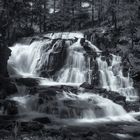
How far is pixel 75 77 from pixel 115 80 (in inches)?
216

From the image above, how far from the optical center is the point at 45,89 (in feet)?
113

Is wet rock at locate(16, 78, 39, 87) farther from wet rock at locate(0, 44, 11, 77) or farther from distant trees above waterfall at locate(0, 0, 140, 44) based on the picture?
distant trees above waterfall at locate(0, 0, 140, 44)

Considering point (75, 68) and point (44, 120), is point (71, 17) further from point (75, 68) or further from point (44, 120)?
point (44, 120)

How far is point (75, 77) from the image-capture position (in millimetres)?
43344

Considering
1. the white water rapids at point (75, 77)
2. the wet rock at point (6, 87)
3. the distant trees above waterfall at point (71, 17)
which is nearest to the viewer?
the white water rapids at point (75, 77)

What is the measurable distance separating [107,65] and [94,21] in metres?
28.2

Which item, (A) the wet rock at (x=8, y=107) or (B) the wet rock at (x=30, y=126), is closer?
(B) the wet rock at (x=30, y=126)

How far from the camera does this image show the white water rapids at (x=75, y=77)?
30.7 m

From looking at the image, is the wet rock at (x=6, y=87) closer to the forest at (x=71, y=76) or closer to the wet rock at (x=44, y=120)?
the forest at (x=71, y=76)

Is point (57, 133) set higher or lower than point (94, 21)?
lower

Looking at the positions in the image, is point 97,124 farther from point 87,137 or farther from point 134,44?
point 134,44

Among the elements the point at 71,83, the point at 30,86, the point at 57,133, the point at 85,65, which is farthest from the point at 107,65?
the point at 57,133

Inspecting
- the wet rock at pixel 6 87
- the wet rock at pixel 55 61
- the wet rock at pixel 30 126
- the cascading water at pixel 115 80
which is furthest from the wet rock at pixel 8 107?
the cascading water at pixel 115 80

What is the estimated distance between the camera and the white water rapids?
30656mm
